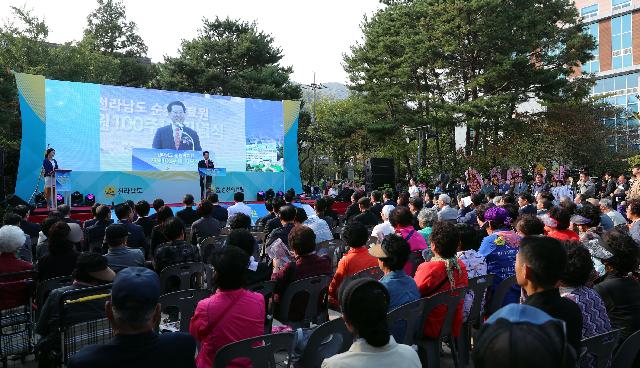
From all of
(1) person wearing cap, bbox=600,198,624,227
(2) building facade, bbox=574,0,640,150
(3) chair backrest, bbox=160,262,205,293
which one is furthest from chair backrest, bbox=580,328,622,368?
(2) building facade, bbox=574,0,640,150

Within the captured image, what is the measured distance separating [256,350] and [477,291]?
2.00m

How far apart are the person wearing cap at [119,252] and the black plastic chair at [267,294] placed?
1.12 metres

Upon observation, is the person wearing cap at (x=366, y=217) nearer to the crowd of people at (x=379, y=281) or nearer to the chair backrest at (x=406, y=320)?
the crowd of people at (x=379, y=281)

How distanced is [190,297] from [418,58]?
65.6ft

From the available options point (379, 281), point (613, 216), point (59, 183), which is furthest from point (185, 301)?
point (59, 183)

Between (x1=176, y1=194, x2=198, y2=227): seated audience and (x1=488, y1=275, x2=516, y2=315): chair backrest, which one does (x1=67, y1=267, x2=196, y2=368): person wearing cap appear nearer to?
(x1=488, y1=275, x2=516, y2=315): chair backrest

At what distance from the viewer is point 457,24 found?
20.3 meters

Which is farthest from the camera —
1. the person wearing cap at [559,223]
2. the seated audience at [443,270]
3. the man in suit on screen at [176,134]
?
the man in suit on screen at [176,134]

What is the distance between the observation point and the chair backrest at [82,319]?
2.90 metres

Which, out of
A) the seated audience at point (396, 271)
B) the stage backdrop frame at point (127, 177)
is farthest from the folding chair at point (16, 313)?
the stage backdrop frame at point (127, 177)

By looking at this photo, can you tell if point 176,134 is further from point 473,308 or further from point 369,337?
point 369,337

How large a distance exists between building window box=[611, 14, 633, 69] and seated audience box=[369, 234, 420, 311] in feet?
122

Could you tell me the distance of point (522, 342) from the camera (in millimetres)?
1121

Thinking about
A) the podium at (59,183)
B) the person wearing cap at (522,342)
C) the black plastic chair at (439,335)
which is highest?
the podium at (59,183)
